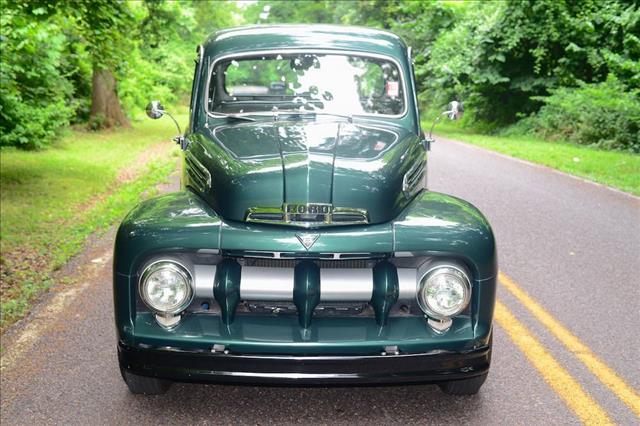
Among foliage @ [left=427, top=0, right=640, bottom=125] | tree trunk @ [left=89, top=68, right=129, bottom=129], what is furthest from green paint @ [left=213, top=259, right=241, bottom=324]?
tree trunk @ [left=89, top=68, right=129, bottom=129]

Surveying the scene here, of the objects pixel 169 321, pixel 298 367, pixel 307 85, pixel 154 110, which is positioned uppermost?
pixel 307 85

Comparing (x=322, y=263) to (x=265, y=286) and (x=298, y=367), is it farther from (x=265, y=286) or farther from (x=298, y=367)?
(x=298, y=367)

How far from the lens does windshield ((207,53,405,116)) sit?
16.6ft

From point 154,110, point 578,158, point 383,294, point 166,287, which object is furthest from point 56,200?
point 578,158

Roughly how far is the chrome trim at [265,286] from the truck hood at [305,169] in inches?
13.1

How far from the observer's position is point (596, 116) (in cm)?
1789

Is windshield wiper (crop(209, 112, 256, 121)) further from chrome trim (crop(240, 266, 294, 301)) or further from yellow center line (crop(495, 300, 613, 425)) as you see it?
yellow center line (crop(495, 300, 613, 425))

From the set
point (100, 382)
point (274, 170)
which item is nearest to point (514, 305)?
point (274, 170)

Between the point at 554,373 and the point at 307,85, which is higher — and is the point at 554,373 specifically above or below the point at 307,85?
below

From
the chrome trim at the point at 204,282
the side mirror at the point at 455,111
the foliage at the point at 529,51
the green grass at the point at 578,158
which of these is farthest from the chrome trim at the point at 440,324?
the foliage at the point at 529,51

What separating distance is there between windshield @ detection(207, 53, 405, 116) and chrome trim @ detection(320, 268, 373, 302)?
6.22 ft

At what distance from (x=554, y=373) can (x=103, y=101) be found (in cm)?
2065

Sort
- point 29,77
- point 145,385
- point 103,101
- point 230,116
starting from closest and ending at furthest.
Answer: point 145,385 < point 230,116 < point 29,77 < point 103,101

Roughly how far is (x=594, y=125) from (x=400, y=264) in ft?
52.3
